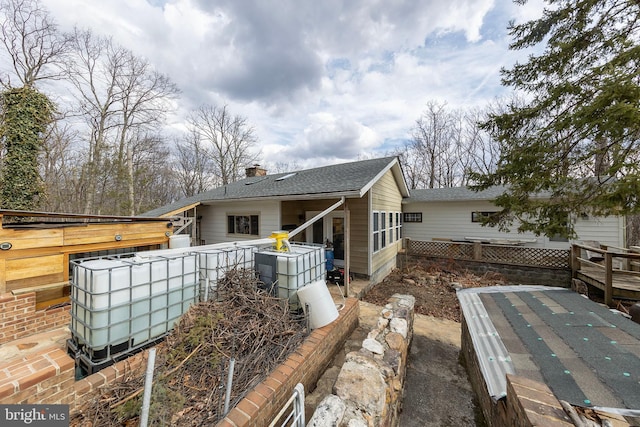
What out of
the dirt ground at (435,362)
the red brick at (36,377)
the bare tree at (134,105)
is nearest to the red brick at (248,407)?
the red brick at (36,377)

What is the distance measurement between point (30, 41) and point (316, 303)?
18363 millimetres

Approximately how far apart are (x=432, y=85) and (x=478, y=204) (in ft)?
20.3

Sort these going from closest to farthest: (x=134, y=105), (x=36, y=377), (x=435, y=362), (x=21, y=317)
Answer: (x=36, y=377)
(x=21, y=317)
(x=435, y=362)
(x=134, y=105)

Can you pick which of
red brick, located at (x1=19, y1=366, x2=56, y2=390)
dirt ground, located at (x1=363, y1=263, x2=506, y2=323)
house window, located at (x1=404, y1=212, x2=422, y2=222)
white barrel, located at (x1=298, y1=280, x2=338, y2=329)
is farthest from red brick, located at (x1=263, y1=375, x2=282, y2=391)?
house window, located at (x1=404, y1=212, x2=422, y2=222)

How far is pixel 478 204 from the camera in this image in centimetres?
1176

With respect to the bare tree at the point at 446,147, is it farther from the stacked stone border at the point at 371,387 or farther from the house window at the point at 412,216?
the stacked stone border at the point at 371,387

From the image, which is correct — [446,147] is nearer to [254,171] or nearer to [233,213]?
[254,171]

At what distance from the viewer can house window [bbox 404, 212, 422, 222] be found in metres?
13.4

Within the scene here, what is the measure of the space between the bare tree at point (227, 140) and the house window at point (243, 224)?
15.0 metres

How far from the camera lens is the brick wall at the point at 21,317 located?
353 cm

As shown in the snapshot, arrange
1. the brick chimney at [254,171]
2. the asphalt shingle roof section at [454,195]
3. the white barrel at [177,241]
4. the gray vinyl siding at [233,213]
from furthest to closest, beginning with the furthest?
the brick chimney at [254,171], the asphalt shingle roof section at [454,195], the gray vinyl siding at [233,213], the white barrel at [177,241]

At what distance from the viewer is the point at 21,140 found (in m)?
7.98

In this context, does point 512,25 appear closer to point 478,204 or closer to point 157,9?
point 478,204

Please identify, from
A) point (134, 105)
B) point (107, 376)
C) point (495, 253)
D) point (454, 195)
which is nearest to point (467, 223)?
point (454, 195)
